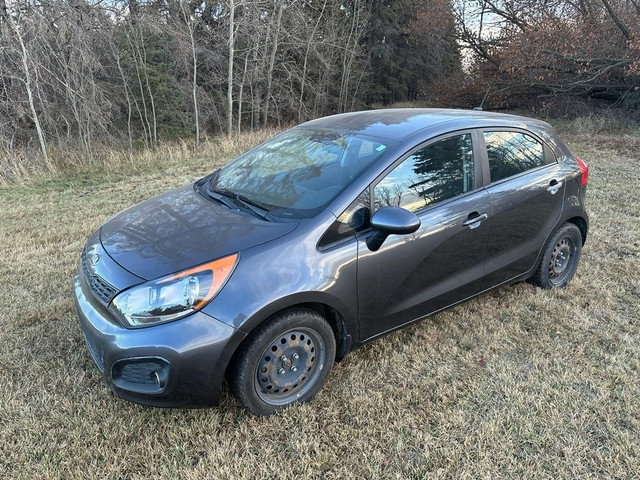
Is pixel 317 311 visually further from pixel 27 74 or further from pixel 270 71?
pixel 270 71

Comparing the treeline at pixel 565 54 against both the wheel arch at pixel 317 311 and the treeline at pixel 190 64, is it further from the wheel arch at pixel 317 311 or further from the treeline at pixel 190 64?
the wheel arch at pixel 317 311

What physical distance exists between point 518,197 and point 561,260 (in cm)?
105

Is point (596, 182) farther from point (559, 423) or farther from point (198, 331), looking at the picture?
point (198, 331)

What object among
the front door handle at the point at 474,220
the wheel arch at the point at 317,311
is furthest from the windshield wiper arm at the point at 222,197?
the front door handle at the point at 474,220

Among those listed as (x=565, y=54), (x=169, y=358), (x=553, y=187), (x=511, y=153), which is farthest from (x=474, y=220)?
(x=565, y=54)

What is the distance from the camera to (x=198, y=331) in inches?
84.1

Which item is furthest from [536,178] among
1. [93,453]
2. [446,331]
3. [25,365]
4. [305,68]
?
[305,68]

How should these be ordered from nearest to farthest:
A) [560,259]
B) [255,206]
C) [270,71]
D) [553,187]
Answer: [255,206]
[553,187]
[560,259]
[270,71]

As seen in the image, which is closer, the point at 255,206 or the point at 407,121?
the point at 255,206

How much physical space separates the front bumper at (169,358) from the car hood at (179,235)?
0.30 m

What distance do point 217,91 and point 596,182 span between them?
16268mm

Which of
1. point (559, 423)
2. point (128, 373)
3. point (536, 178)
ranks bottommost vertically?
point (559, 423)

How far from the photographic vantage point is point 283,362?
244 centimetres

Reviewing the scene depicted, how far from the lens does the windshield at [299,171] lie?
2.70m
